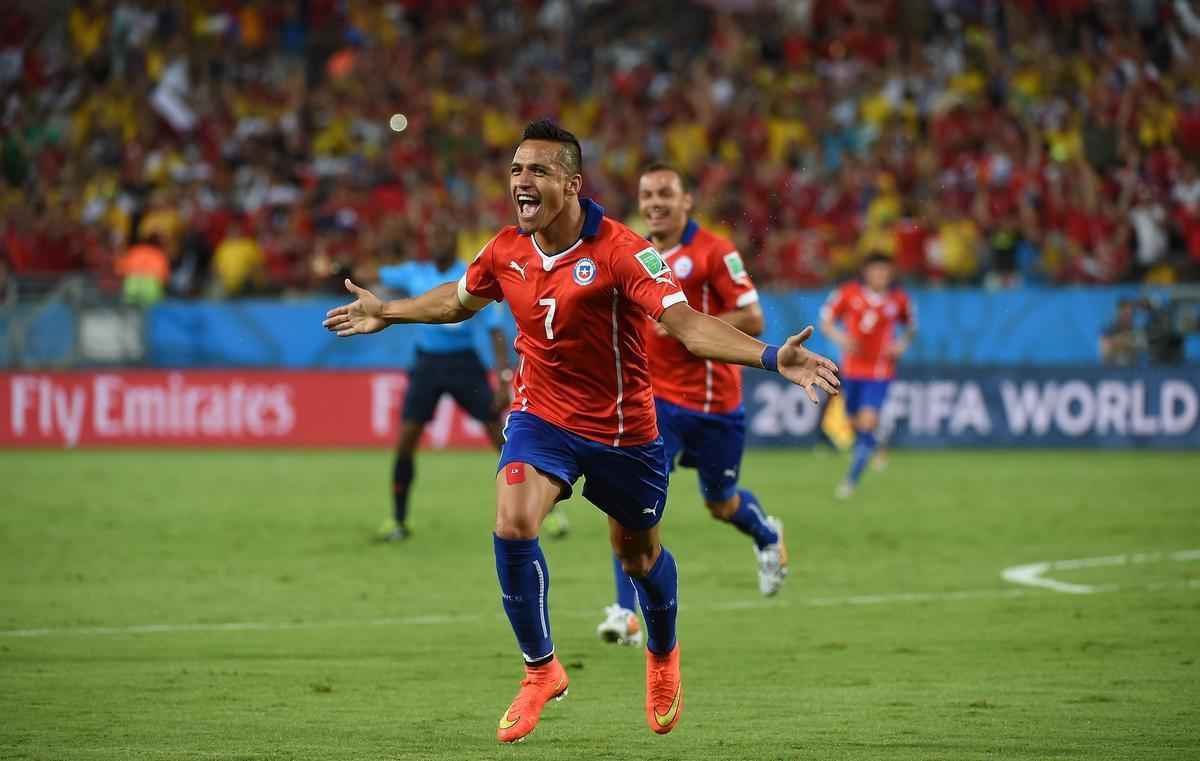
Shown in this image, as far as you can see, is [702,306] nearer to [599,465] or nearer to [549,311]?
[599,465]

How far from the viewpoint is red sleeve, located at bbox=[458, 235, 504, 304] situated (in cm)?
771

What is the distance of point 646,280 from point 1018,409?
1852 cm

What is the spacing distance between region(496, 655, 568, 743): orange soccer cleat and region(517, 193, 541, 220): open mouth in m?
1.89

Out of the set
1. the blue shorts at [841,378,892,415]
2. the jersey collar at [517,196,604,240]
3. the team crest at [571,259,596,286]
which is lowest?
the blue shorts at [841,378,892,415]

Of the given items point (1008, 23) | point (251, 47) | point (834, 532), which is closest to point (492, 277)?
point (834, 532)

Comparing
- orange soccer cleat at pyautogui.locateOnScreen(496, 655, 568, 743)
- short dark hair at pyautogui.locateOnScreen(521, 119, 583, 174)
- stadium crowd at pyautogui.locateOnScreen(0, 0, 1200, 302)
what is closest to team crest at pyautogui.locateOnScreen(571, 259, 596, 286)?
short dark hair at pyautogui.locateOnScreen(521, 119, 583, 174)

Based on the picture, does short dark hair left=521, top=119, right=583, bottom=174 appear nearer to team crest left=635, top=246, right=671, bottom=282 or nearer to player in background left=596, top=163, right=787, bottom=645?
team crest left=635, top=246, right=671, bottom=282

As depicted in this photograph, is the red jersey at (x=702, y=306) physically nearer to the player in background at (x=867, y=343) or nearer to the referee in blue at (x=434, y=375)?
the referee in blue at (x=434, y=375)

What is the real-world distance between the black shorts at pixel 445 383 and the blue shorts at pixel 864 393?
6.05 meters

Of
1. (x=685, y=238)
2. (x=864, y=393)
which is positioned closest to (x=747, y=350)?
(x=685, y=238)

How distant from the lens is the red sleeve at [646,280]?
7.14 metres

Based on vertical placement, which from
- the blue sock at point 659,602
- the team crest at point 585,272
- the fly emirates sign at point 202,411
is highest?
the team crest at point 585,272

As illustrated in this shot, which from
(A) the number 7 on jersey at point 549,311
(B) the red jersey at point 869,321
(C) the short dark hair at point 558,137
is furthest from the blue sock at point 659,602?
(B) the red jersey at point 869,321

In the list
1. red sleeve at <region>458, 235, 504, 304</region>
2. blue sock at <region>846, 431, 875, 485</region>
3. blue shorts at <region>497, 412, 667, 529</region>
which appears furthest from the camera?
blue sock at <region>846, 431, 875, 485</region>
